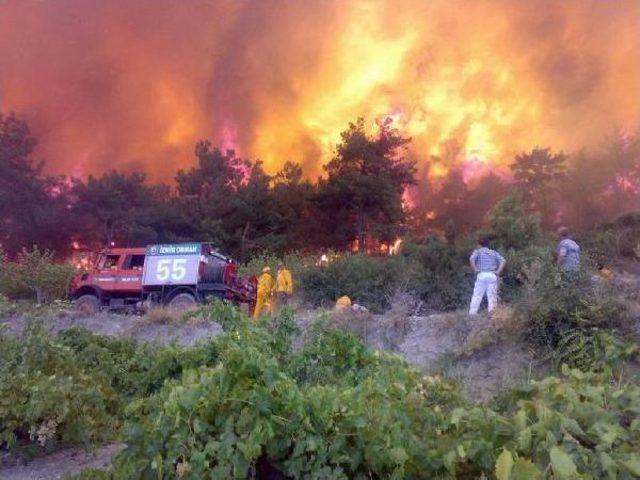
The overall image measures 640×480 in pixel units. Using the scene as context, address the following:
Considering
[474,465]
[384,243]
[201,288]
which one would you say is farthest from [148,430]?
[384,243]

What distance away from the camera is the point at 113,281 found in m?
19.9

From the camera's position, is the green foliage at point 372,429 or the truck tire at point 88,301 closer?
the green foliage at point 372,429

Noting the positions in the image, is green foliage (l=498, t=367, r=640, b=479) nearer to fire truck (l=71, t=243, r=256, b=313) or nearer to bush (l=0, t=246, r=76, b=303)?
fire truck (l=71, t=243, r=256, b=313)

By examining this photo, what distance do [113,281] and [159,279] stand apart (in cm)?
157

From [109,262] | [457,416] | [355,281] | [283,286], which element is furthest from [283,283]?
[457,416]

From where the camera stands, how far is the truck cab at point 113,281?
19688 mm

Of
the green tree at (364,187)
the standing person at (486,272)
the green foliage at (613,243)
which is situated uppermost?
the green tree at (364,187)

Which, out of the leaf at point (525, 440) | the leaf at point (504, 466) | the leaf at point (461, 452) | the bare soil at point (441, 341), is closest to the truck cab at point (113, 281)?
the bare soil at point (441, 341)

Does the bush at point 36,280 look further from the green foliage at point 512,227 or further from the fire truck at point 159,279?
the green foliage at point 512,227

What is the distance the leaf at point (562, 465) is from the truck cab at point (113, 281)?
18.0 metres

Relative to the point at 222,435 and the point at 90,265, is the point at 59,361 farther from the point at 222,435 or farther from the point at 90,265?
the point at 90,265

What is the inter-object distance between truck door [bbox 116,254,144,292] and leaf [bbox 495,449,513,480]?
58.7ft

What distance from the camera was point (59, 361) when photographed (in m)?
6.78

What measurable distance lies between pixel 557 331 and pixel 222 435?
7099mm
